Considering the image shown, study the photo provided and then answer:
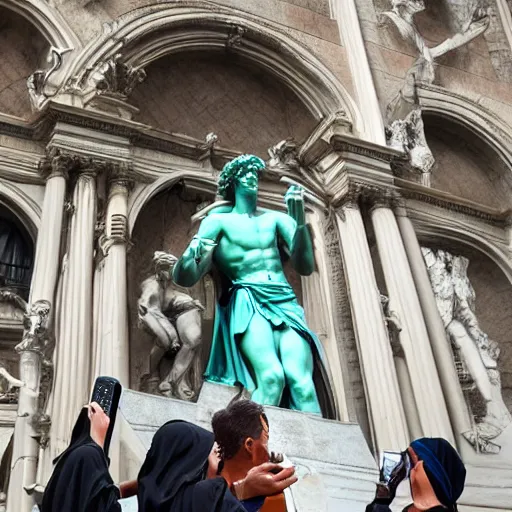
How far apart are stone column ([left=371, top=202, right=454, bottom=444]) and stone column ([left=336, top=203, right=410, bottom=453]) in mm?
283

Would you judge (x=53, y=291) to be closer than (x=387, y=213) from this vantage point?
Yes

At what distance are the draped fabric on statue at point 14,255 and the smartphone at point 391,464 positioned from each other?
196 inches

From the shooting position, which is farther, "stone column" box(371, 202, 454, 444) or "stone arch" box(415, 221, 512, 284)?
"stone arch" box(415, 221, 512, 284)

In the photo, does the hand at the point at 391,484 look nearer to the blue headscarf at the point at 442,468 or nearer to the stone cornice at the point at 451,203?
the blue headscarf at the point at 442,468

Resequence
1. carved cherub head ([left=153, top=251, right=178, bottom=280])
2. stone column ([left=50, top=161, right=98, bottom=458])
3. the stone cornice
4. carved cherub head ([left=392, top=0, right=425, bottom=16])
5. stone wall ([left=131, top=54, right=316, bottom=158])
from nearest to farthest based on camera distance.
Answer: stone column ([left=50, top=161, right=98, bottom=458])
carved cherub head ([left=153, top=251, right=178, bottom=280])
stone wall ([left=131, top=54, right=316, bottom=158])
the stone cornice
carved cherub head ([left=392, top=0, right=425, bottom=16])

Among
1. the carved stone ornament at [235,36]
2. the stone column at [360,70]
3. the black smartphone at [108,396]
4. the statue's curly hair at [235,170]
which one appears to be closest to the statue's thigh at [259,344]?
the statue's curly hair at [235,170]

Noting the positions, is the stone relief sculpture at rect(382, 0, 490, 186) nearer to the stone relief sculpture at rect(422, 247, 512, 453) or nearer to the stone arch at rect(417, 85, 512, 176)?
the stone arch at rect(417, 85, 512, 176)

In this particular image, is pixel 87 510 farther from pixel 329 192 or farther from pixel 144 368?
pixel 329 192

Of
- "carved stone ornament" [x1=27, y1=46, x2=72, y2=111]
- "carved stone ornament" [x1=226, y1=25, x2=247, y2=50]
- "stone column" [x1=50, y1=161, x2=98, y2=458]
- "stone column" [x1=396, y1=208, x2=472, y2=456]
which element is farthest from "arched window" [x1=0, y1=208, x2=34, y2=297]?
"stone column" [x1=396, y1=208, x2=472, y2=456]

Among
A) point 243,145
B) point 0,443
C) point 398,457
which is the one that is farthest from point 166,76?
point 398,457

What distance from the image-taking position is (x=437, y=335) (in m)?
7.37

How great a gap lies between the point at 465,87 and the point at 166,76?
5.05 m

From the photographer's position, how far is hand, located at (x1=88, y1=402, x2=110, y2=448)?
6.29ft

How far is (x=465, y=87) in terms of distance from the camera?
10.6 metres
